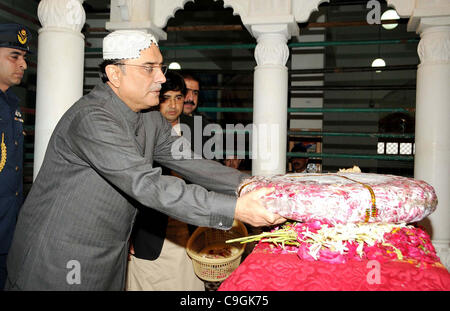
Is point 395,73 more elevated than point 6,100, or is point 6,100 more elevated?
point 395,73

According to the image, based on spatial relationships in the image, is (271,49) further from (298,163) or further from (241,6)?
(298,163)

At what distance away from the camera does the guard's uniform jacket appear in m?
2.93

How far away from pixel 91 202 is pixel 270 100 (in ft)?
8.47

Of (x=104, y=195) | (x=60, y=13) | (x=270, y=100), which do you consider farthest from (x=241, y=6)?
(x=104, y=195)

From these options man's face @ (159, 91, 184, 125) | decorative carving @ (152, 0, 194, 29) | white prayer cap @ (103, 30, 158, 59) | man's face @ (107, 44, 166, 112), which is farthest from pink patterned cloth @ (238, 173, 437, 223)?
decorative carving @ (152, 0, 194, 29)

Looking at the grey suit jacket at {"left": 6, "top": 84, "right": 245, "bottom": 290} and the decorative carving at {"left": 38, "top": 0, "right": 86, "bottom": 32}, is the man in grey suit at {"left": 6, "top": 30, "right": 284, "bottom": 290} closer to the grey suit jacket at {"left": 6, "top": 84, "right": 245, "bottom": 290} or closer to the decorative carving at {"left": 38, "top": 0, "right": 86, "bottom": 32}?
the grey suit jacket at {"left": 6, "top": 84, "right": 245, "bottom": 290}

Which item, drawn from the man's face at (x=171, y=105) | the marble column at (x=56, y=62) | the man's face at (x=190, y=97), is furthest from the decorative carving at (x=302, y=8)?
the marble column at (x=56, y=62)

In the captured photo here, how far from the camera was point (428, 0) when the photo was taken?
12.0 ft

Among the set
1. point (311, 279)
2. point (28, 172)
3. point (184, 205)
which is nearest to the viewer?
point (311, 279)

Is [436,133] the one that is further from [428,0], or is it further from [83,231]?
[83,231]

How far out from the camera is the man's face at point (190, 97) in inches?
150

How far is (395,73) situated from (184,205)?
24.5 ft
